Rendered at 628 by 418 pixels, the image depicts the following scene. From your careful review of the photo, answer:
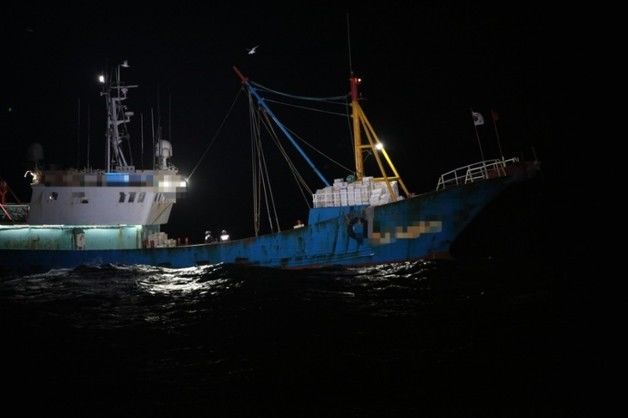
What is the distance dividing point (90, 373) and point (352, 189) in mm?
16796

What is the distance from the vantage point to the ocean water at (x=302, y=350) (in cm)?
724

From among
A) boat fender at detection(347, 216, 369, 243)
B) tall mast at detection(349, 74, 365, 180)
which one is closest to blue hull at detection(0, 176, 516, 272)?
boat fender at detection(347, 216, 369, 243)

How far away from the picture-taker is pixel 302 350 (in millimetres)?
9711

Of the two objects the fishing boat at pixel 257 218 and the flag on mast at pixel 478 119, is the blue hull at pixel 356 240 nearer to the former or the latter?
the fishing boat at pixel 257 218

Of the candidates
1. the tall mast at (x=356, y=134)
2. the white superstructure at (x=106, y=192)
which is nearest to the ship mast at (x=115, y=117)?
the white superstructure at (x=106, y=192)

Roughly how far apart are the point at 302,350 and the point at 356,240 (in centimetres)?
1342

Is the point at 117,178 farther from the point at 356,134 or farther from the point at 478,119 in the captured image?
the point at 478,119

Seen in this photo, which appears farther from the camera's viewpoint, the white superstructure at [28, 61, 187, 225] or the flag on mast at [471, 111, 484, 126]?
the white superstructure at [28, 61, 187, 225]

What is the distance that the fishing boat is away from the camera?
21.7 m

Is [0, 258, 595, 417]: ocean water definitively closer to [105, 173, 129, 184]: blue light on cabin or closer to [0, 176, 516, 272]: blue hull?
[0, 176, 516, 272]: blue hull

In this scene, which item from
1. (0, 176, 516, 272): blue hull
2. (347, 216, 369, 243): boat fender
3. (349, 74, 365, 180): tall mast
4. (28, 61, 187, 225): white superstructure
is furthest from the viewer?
(28, 61, 187, 225): white superstructure

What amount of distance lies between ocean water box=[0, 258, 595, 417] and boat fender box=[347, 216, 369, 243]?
5.55 m

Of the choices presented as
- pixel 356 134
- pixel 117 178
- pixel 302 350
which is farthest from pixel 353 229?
pixel 117 178

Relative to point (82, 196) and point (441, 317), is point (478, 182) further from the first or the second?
point (82, 196)
